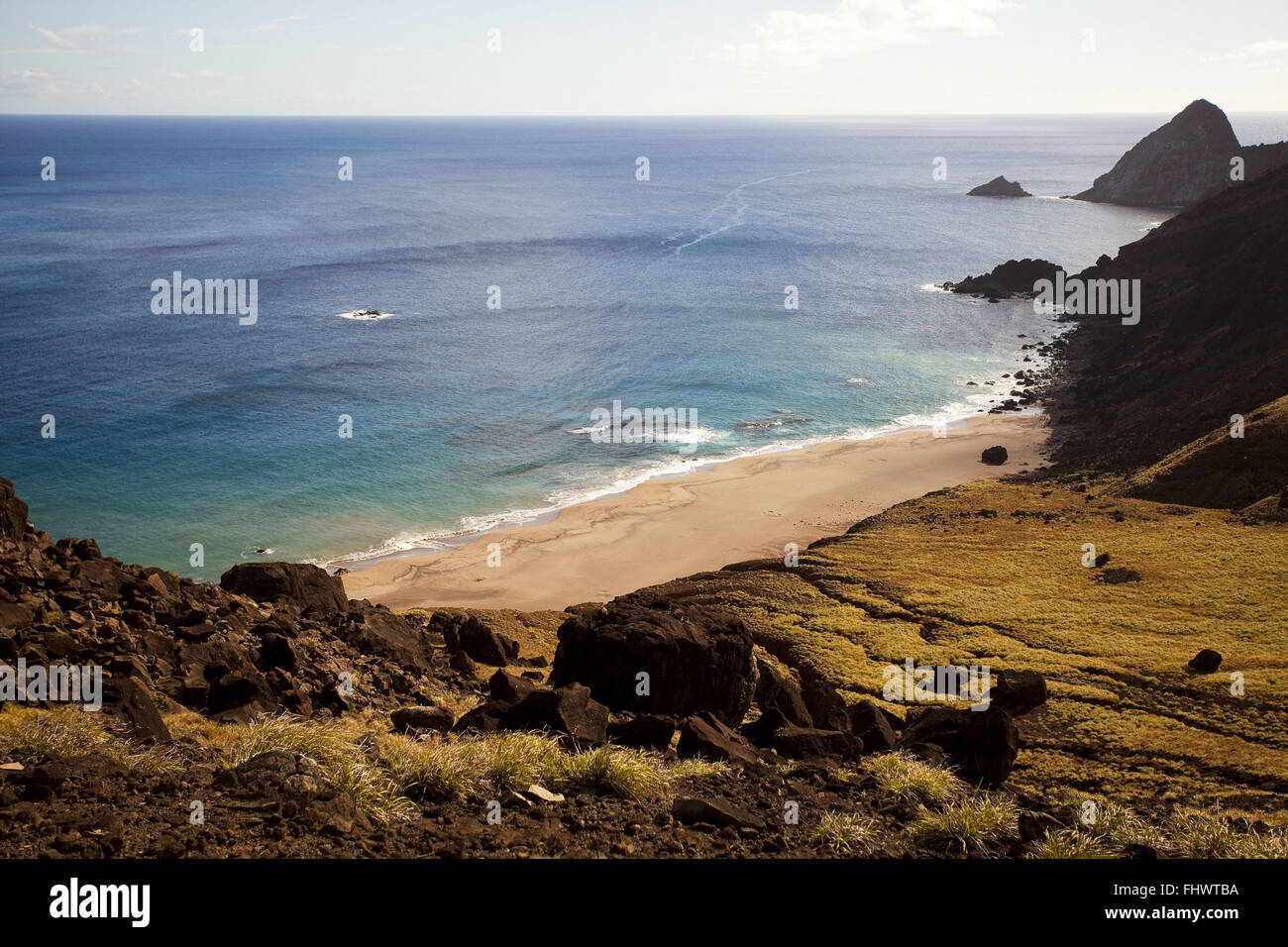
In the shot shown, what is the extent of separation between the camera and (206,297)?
10238 cm

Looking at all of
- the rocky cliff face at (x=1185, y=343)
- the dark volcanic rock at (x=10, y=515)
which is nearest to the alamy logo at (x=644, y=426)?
the rocky cliff face at (x=1185, y=343)

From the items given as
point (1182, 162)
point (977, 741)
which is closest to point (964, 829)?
point (977, 741)

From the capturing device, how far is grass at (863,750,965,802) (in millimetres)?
16219

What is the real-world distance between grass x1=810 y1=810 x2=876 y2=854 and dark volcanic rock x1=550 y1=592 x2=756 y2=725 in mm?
8603

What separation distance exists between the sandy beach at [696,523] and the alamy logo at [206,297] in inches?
2161

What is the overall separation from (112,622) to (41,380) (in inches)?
2425

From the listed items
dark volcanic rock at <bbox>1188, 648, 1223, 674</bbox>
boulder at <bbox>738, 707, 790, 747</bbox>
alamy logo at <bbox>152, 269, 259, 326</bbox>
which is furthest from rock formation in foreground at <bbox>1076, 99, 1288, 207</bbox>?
boulder at <bbox>738, 707, 790, 747</bbox>

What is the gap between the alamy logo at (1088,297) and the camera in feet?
300

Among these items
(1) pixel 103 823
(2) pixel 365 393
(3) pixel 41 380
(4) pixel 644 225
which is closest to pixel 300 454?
(2) pixel 365 393

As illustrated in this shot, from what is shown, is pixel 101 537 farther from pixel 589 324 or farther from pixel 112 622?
pixel 589 324

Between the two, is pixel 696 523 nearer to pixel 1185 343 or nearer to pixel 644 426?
pixel 644 426

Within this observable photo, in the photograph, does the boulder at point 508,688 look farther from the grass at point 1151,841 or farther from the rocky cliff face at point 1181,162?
the rocky cliff face at point 1181,162

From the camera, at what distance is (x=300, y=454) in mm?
62312

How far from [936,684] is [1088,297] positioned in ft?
292
